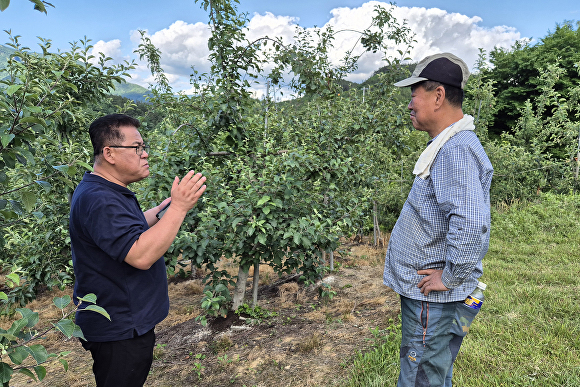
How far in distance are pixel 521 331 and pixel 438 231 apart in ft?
8.59

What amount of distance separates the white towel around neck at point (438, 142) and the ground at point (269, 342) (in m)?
2.10

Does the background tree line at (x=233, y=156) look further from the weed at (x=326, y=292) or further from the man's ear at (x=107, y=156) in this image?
the man's ear at (x=107, y=156)

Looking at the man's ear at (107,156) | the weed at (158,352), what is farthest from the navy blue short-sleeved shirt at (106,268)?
the weed at (158,352)

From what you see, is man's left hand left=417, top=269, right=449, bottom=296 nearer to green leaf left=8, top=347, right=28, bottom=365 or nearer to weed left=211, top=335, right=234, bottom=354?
green leaf left=8, top=347, right=28, bottom=365

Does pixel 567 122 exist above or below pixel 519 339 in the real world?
above

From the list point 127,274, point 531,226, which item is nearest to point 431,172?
point 127,274

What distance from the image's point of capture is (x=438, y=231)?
60.3 inches

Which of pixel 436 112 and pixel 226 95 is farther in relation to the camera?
pixel 226 95

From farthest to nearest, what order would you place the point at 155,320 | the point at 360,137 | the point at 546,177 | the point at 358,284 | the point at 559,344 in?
the point at 546,177 → the point at 358,284 → the point at 360,137 → the point at 559,344 → the point at 155,320

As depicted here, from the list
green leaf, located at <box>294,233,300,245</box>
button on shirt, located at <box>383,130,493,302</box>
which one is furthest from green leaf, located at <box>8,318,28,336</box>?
green leaf, located at <box>294,233,300,245</box>

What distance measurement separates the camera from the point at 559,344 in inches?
117

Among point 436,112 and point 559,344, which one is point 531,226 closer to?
point 559,344

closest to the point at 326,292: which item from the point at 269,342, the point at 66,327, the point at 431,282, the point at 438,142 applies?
the point at 269,342

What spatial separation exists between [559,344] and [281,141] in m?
3.76
